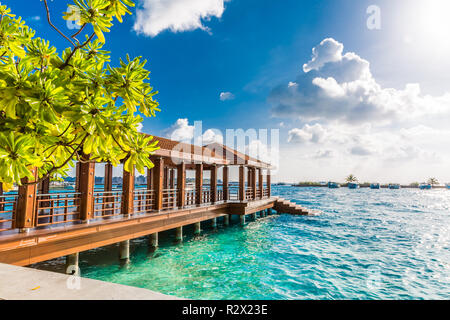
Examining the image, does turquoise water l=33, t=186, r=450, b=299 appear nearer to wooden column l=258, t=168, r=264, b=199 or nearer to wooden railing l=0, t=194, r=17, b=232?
wooden railing l=0, t=194, r=17, b=232

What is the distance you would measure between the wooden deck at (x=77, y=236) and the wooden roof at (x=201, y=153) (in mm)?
2365

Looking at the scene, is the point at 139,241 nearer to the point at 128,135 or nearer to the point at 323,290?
the point at 323,290

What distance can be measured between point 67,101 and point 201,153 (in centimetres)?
998

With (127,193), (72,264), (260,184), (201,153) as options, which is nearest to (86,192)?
(127,193)

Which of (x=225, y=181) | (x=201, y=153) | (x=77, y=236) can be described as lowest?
(x=77, y=236)

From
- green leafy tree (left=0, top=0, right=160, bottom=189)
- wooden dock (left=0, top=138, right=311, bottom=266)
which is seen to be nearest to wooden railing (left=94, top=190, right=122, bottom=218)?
wooden dock (left=0, top=138, right=311, bottom=266)

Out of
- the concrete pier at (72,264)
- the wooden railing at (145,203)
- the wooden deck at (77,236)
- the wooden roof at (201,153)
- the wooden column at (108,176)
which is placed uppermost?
the wooden roof at (201,153)

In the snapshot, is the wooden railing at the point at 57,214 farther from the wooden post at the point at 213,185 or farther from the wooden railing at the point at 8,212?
the wooden post at the point at 213,185

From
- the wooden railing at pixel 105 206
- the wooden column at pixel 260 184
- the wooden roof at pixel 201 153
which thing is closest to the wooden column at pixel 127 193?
the wooden railing at pixel 105 206

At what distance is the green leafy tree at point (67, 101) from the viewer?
6.55 feet

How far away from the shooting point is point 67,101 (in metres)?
2.17

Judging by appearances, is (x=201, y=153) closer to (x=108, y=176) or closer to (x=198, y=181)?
(x=198, y=181)

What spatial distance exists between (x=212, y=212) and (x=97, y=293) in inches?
405
